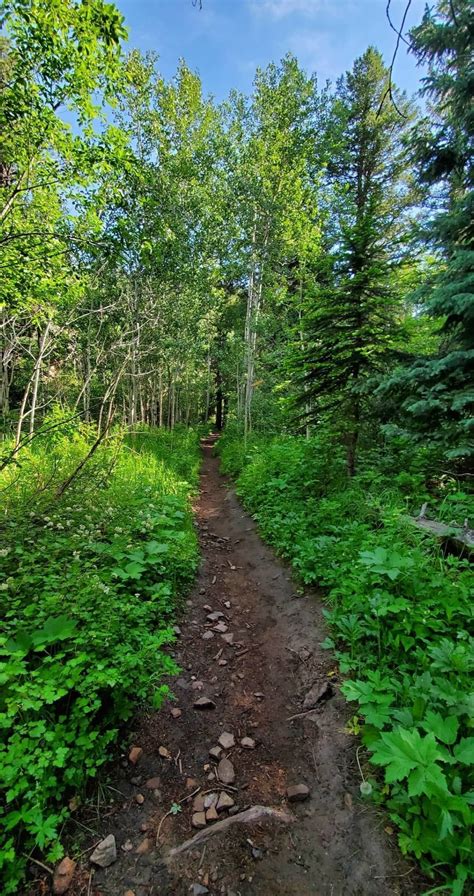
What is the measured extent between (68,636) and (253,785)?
1596 millimetres

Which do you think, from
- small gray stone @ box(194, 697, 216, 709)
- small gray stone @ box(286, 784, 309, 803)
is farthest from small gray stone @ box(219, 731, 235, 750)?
small gray stone @ box(286, 784, 309, 803)

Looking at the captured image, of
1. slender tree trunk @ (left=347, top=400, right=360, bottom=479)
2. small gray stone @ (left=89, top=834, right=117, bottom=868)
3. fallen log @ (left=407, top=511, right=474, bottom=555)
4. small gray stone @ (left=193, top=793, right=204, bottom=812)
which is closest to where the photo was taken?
small gray stone @ (left=89, top=834, right=117, bottom=868)

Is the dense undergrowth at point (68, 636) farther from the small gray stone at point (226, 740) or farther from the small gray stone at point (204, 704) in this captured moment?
the small gray stone at point (226, 740)

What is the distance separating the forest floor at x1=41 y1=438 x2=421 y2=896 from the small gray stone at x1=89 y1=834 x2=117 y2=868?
0.09 ft

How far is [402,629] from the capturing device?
272 centimetres

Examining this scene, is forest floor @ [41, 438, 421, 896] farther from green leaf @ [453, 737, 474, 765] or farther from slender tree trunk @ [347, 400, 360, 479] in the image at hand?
slender tree trunk @ [347, 400, 360, 479]

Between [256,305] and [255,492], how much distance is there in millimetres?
8798

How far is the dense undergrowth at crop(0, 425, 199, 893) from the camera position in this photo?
1.86 metres

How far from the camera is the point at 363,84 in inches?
558

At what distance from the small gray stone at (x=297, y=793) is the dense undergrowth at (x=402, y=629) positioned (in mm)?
383

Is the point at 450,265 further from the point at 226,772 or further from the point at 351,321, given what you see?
the point at 226,772

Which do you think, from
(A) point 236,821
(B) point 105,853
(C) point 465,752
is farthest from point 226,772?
(C) point 465,752

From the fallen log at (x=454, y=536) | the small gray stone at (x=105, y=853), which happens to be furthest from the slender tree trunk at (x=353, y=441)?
the small gray stone at (x=105, y=853)

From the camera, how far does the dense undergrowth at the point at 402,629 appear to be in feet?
5.50
